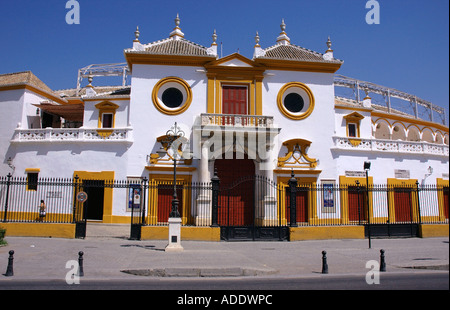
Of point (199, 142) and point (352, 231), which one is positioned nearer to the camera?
point (352, 231)

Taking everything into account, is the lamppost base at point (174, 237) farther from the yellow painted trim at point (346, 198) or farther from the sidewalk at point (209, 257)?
the yellow painted trim at point (346, 198)

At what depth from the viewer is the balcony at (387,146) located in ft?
78.1

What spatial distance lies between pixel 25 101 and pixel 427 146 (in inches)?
1099

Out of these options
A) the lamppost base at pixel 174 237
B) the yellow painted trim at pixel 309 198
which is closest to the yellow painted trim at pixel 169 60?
the yellow painted trim at pixel 309 198

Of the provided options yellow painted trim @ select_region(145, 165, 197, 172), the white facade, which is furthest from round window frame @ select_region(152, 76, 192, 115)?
yellow painted trim @ select_region(145, 165, 197, 172)

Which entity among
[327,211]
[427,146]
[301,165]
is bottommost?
[327,211]

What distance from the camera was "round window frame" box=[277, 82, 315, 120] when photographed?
77.0 ft

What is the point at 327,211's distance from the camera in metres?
22.3

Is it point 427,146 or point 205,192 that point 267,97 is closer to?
point 205,192

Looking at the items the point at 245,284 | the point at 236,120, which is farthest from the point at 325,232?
the point at 245,284

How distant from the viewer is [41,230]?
16344 millimetres

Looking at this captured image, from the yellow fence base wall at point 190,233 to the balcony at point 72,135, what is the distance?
7685 millimetres

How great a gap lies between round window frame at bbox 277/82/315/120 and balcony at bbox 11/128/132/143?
32.3ft
